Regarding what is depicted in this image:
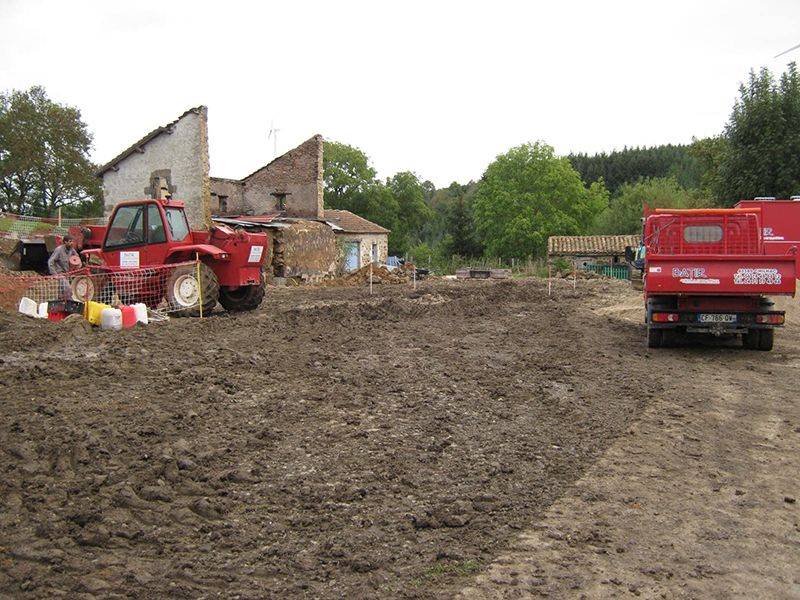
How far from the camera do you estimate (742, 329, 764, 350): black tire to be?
1046 centimetres

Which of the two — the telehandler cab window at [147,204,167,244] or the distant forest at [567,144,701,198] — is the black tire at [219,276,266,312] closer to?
the telehandler cab window at [147,204,167,244]

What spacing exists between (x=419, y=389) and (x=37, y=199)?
48.9 m

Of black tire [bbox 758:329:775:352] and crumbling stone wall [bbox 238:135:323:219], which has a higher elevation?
crumbling stone wall [bbox 238:135:323:219]

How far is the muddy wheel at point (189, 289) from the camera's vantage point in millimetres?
12680

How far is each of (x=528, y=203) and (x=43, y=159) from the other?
138ft

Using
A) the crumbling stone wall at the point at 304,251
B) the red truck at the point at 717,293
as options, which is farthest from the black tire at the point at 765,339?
the crumbling stone wall at the point at 304,251

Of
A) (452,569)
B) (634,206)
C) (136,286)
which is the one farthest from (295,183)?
(634,206)

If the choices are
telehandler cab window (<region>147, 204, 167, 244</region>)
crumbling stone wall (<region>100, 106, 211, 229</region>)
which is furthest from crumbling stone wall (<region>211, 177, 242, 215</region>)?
telehandler cab window (<region>147, 204, 167, 244</region>)

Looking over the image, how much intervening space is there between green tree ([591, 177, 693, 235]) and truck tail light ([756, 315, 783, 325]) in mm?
49269

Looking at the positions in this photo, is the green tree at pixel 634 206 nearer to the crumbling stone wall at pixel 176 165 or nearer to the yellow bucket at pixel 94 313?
the crumbling stone wall at pixel 176 165

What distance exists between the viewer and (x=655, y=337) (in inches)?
422

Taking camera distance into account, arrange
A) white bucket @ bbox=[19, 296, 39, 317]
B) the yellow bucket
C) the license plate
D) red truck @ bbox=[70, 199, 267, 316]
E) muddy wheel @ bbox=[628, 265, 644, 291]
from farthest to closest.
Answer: muddy wheel @ bbox=[628, 265, 644, 291], red truck @ bbox=[70, 199, 267, 316], white bucket @ bbox=[19, 296, 39, 317], the yellow bucket, the license plate

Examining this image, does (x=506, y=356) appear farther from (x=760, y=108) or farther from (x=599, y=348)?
(x=760, y=108)

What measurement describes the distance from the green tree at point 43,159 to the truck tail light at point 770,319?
4787 cm
